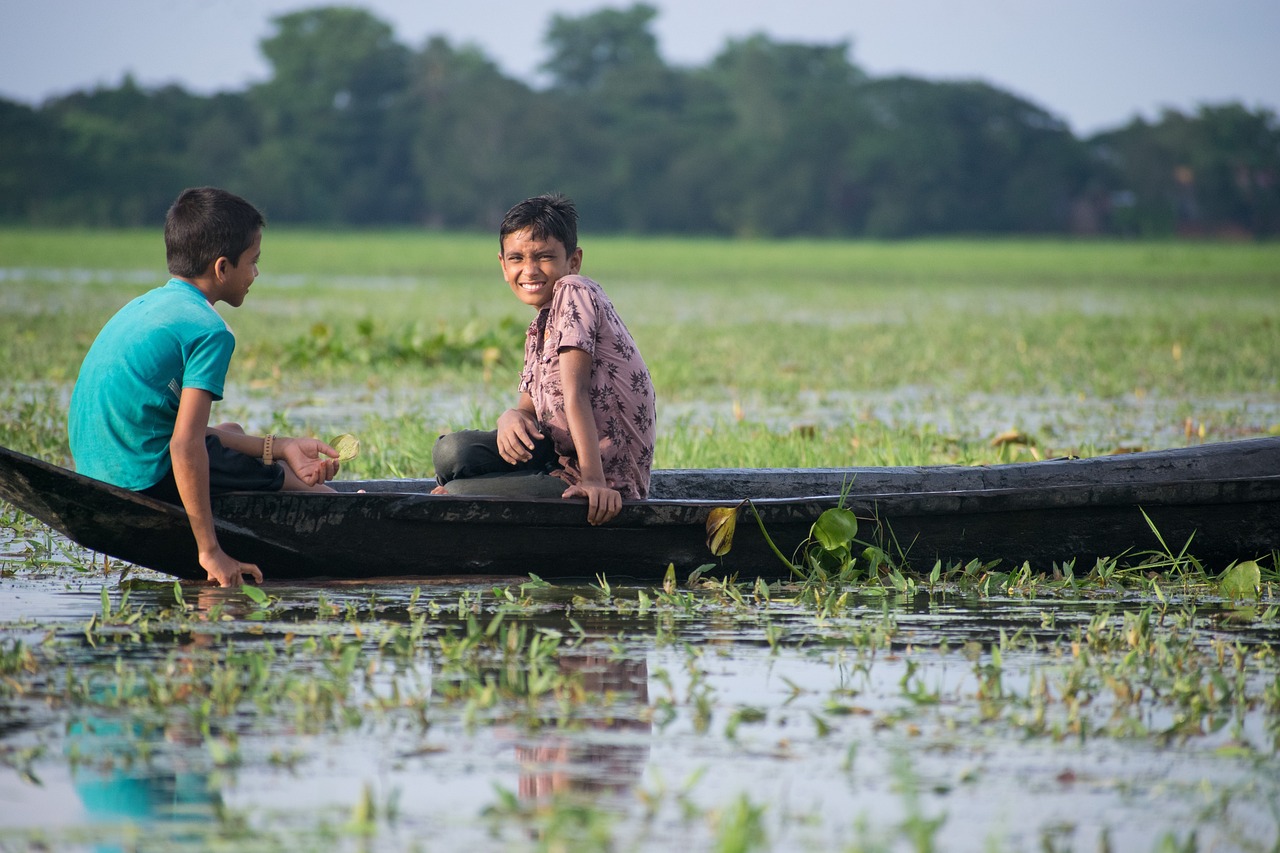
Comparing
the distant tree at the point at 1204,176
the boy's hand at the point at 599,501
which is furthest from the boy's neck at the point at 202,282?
the distant tree at the point at 1204,176

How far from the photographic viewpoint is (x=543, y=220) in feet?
15.5

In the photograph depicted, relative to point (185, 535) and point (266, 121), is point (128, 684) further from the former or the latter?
point (266, 121)

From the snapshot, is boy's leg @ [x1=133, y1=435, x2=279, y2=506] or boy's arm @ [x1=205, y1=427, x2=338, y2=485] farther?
boy's arm @ [x1=205, y1=427, x2=338, y2=485]

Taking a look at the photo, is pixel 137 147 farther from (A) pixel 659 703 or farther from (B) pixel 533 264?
(A) pixel 659 703

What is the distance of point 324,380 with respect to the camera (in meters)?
10.9

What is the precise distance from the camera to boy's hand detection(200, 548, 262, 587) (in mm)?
4422

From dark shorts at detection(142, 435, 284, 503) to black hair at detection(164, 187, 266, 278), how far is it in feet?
1.63

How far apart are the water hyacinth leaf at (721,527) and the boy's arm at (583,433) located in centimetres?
30

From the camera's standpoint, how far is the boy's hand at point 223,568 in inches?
174

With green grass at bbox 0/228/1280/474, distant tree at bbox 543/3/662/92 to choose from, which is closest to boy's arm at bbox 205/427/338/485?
green grass at bbox 0/228/1280/474

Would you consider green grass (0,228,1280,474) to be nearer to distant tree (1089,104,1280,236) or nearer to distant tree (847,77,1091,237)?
distant tree (847,77,1091,237)

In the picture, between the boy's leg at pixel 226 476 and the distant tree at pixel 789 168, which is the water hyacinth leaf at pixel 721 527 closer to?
the boy's leg at pixel 226 476

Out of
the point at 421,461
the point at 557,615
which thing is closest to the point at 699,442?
the point at 421,461

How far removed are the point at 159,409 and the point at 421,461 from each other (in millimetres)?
2524
